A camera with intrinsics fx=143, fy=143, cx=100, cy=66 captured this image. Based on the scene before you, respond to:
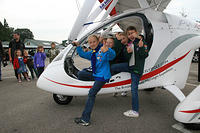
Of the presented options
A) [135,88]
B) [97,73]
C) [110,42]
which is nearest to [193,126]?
[135,88]

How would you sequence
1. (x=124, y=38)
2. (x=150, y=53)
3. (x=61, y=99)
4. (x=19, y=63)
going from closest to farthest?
(x=124, y=38), (x=150, y=53), (x=61, y=99), (x=19, y=63)

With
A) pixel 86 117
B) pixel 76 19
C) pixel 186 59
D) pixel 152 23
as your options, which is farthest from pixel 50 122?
pixel 186 59

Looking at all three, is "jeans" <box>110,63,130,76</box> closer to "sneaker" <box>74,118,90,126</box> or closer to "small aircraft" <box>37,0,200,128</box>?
"small aircraft" <box>37,0,200,128</box>

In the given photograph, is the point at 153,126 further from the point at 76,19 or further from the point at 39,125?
the point at 76,19

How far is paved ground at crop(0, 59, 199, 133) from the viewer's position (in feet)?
7.14

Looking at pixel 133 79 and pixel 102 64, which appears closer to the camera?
pixel 102 64

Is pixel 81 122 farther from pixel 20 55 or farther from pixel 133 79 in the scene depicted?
pixel 20 55

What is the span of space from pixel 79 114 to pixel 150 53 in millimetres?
1797

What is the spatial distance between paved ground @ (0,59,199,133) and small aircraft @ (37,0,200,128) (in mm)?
391

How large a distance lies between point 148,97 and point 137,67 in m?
1.45

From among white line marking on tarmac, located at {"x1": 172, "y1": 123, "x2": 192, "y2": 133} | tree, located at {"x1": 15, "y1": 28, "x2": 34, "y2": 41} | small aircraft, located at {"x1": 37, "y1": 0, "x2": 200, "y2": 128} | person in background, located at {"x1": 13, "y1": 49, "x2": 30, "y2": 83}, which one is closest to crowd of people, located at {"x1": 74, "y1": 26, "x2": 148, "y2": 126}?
small aircraft, located at {"x1": 37, "y1": 0, "x2": 200, "y2": 128}

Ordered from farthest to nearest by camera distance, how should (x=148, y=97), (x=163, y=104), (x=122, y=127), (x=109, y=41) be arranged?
(x=148, y=97), (x=163, y=104), (x=109, y=41), (x=122, y=127)

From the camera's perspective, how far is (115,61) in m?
2.93

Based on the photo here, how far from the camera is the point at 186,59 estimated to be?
300cm
